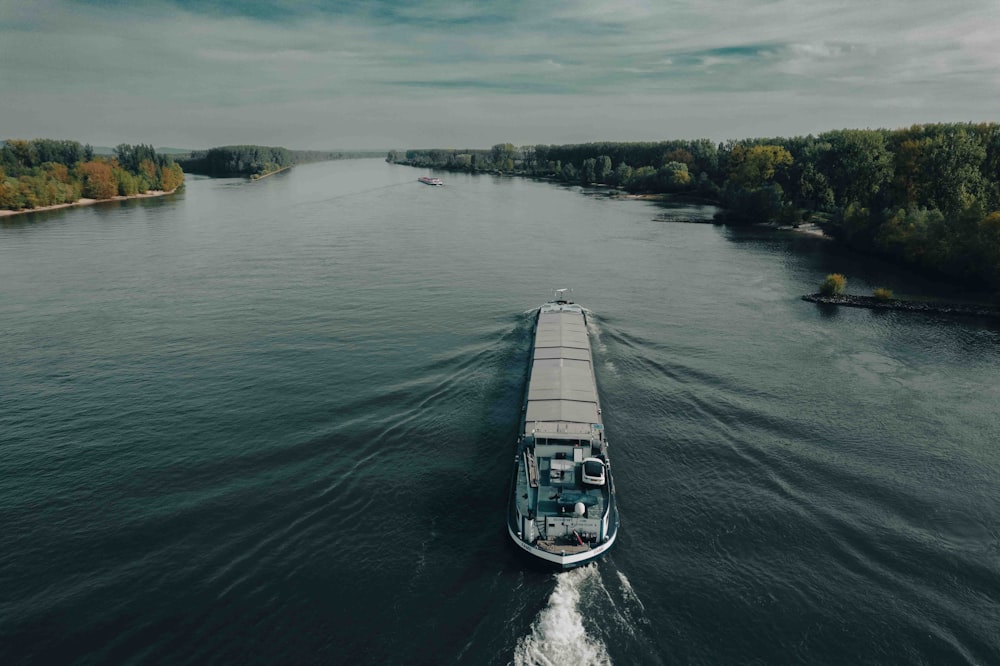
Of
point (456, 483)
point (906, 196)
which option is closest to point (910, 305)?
point (906, 196)

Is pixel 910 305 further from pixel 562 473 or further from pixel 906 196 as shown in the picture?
pixel 562 473

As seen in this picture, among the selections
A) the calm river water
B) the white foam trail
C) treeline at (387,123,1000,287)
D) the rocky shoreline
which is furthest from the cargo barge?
treeline at (387,123,1000,287)

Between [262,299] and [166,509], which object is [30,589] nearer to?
[166,509]

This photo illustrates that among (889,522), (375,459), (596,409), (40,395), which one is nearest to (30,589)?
(375,459)

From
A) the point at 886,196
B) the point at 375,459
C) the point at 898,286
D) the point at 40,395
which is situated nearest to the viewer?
the point at 375,459

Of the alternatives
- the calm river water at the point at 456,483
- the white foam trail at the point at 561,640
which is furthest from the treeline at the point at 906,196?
the white foam trail at the point at 561,640

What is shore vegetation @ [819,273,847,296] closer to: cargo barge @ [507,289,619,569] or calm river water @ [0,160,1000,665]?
calm river water @ [0,160,1000,665]
